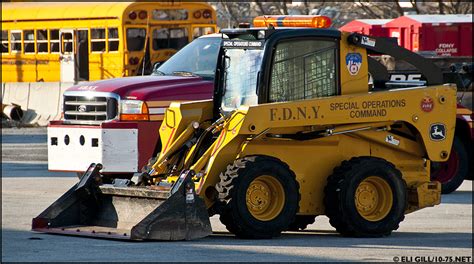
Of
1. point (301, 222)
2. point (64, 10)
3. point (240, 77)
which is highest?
point (64, 10)

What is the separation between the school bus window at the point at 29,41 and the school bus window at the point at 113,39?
10.1ft

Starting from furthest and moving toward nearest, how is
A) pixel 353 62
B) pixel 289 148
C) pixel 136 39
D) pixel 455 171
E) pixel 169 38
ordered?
pixel 169 38 < pixel 136 39 < pixel 455 171 < pixel 353 62 < pixel 289 148

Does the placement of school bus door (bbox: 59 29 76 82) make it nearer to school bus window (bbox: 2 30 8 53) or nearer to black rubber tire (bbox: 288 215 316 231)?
school bus window (bbox: 2 30 8 53)

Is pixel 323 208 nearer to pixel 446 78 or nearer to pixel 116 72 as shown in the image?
pixel 446 78

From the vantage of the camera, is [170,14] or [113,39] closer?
[113,39]

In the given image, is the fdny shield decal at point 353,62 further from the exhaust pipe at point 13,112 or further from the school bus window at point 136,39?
the exhaust pipe at point 13,112

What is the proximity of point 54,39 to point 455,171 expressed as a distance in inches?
668

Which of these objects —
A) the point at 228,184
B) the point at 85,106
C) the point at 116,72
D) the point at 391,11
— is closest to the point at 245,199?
the point at 228,184

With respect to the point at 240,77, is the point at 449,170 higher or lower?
lower

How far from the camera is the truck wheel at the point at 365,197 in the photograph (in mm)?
13258

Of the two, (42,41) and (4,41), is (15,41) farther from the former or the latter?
(42,41)

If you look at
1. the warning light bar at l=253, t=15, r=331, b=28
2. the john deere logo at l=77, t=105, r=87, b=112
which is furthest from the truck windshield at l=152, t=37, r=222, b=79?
the warning light bar at l=253, t=15, r=331, b=28

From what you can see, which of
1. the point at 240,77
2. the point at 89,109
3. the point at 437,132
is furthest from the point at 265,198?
the point at 89,109

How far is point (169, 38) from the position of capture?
32.3 m
